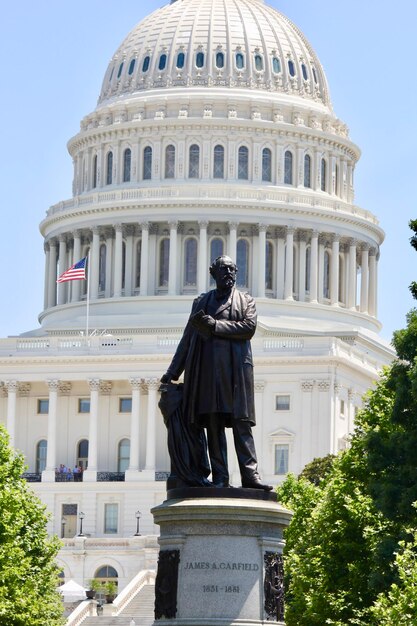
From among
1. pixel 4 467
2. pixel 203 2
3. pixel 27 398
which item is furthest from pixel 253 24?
pixel 4 467

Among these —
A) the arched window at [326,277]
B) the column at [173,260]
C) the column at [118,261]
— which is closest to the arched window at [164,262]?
the column at [173,260]

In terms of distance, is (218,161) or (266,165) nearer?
(266,165)

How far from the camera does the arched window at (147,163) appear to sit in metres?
184

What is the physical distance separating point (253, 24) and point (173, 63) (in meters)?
8.18

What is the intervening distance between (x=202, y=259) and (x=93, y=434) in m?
21.9

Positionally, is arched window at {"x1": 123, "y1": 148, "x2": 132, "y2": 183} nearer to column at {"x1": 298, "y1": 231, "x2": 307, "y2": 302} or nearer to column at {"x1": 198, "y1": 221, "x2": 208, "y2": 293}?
column at {"x1": 198, "y1": 221, "x2": 208, "y2": 293}

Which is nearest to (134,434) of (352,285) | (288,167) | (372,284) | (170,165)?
(352,285)

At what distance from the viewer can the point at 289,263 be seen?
177875mm

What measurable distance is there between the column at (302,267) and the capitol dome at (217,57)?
13758 millimetres

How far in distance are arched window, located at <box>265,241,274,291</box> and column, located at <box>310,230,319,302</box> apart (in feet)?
11.0

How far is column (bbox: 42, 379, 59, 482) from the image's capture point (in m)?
160

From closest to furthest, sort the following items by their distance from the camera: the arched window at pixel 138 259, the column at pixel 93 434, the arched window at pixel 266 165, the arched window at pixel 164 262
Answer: the column at pixel 93 434 → the arched window at pixel 164 262 → the arched window at pixel 138 259 → the arched window at pixel 266 165

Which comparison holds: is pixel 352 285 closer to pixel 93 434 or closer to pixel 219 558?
pixel 93 434

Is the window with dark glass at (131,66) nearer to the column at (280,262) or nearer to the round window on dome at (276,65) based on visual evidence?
the round window on dome at (276,65)
